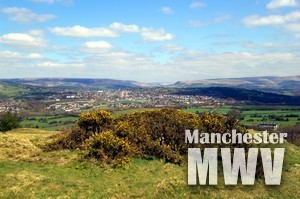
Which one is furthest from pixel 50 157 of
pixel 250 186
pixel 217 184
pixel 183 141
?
pixel 250 186

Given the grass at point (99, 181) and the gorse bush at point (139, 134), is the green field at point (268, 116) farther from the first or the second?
the grass at point (99, 181)

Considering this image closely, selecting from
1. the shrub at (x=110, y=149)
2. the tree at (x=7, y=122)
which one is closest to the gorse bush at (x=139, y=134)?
the shrub at (x=110, y=149)

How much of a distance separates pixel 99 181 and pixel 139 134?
315 inches

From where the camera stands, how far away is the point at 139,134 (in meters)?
26.1

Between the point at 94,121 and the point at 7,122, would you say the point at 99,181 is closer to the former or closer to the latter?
the point at 94,121

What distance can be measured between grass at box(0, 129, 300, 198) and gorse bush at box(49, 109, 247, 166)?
3.51 ft

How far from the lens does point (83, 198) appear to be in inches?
634

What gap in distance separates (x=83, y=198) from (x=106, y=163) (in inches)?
229

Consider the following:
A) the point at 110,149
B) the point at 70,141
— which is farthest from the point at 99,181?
the point at 70,141

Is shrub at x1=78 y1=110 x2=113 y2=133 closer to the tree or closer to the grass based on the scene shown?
the grass

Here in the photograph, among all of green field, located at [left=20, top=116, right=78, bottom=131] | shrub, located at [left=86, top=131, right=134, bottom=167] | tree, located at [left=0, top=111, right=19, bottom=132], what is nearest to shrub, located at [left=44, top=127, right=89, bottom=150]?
shrub, located at [left=86, top=131, right=134, bottom=167]

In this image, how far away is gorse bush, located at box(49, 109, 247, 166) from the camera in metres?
23.1

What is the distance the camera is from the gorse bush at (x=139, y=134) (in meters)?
23.1

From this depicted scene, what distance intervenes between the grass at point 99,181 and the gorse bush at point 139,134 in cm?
107
